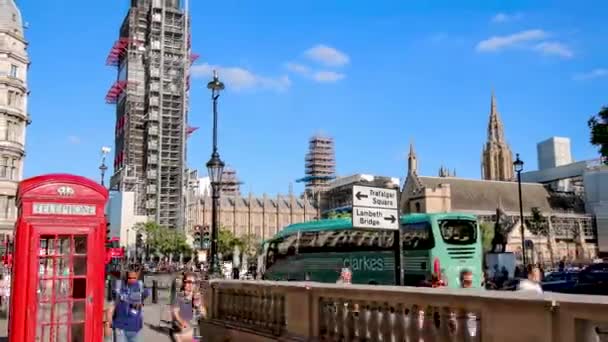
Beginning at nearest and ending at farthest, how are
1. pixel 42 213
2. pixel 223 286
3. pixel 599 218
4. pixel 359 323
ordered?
pixel 359 323 < pixel 42 213 < pixel 223 286 < pixel 599 218

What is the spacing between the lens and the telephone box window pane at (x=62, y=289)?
8.40 metres

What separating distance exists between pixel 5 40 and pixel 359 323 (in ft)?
161

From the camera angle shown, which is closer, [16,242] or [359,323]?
[359,323]

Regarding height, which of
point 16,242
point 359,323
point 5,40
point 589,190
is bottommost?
point 359,323

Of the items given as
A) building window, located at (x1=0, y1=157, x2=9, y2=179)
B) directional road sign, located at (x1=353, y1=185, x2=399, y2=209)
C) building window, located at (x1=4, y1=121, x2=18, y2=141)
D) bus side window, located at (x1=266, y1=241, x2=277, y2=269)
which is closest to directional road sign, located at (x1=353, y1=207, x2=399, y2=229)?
directional road sign, located at (x1=353, y1=185, x2=399, y2=209)

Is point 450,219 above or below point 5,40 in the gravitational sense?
below

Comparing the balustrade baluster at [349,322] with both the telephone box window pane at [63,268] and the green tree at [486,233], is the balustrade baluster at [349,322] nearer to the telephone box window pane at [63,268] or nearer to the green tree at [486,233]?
the telephone box window pane at [63,268]

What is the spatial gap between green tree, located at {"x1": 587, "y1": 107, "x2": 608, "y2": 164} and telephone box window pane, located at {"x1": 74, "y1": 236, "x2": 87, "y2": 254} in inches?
1228

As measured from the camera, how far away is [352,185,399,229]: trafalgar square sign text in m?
11.9

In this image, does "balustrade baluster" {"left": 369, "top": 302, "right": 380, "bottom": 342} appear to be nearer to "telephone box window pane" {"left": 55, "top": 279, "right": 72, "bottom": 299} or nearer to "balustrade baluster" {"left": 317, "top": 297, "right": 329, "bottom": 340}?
"balustrade baluster" {"left": 317, "top": 297, "right": 329, "bottom": 340}

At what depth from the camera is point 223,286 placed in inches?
424

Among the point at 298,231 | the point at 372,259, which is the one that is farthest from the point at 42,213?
the point at 298,231

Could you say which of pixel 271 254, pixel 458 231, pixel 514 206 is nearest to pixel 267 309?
pixel 458 231

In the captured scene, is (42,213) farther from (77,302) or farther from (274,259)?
(274,259)
